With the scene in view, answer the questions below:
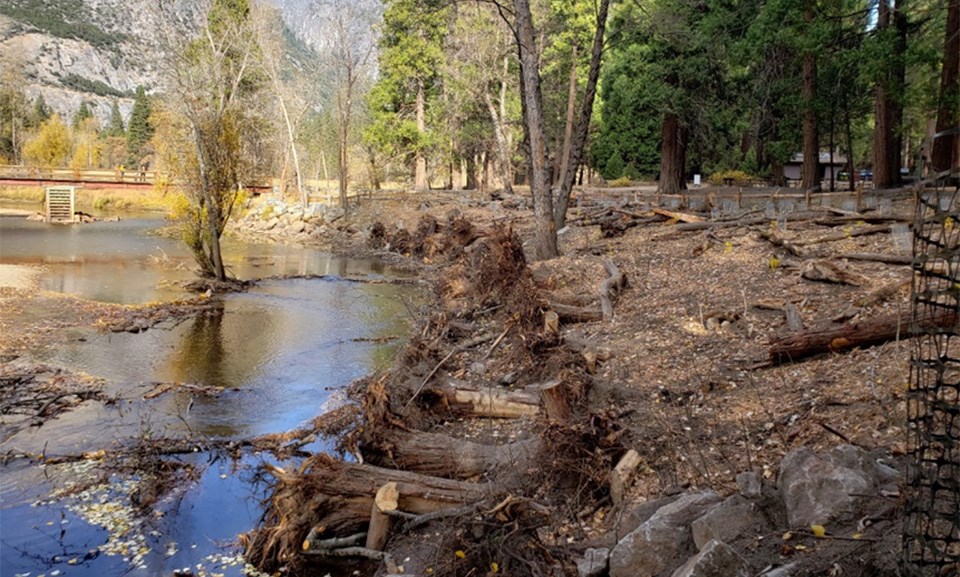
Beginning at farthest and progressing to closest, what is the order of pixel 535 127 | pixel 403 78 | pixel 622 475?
pixel 403 78 < pixel 535 127 < pixel 622 475

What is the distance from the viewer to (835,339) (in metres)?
7.28

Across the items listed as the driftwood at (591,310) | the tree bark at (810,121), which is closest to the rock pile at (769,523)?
the driftwood at (591,310)

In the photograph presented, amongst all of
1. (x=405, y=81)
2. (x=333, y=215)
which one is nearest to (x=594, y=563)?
(x=333, y=215)

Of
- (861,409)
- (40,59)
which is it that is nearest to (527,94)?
(861,409)

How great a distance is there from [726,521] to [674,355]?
4469 mm

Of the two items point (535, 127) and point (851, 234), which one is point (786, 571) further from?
point (535, 127)

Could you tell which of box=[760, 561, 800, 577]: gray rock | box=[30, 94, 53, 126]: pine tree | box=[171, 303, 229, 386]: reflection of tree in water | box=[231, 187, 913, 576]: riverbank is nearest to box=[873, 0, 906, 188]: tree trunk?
box=[231, 187, 913, 576]: riverbank

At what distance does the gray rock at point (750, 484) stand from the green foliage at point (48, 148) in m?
72.0

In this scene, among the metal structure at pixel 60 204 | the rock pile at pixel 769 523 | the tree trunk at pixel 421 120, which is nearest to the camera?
the rock pile at pixel 769 523

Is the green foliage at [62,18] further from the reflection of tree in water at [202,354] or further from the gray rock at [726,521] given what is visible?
the gray rock at [726,521]

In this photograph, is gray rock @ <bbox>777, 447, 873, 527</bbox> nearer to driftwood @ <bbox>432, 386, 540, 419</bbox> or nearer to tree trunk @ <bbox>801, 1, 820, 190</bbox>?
driftwood @ <bbox>432, 386, 540, 419</bbox>

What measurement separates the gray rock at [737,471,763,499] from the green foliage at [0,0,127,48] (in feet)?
615

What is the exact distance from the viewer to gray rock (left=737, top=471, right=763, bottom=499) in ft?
15.3

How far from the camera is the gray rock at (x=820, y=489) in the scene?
4.16 m
